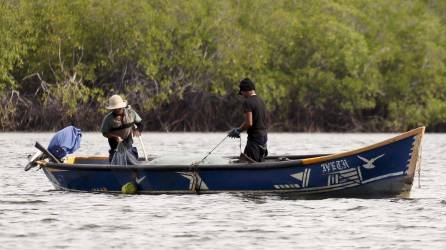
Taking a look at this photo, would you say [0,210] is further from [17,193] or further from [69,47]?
[69,47]

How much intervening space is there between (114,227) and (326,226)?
7.74ft

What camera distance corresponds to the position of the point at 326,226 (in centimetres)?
1477

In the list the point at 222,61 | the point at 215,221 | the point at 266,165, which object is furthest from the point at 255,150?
the point at 222,61

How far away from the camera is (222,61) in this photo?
58719 mm

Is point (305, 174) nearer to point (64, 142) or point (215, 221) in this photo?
point (215, 221)

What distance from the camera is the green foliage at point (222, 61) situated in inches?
2088

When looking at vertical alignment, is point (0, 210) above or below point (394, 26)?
below

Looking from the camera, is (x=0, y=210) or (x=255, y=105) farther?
(x=255, y=105)

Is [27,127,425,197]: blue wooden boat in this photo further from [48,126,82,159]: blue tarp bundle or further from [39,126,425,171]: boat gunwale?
[48,126,82,159]: blue tarp bundle

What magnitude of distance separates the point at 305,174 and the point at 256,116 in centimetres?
112

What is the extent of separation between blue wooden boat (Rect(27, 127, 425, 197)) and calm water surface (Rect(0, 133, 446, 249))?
0.49 feet

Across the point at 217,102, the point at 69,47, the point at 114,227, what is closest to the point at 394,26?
the point at 217,102

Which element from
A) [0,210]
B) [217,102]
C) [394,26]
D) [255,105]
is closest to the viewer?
[0,210]

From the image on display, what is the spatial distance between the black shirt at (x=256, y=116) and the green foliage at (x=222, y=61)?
31157 mm
